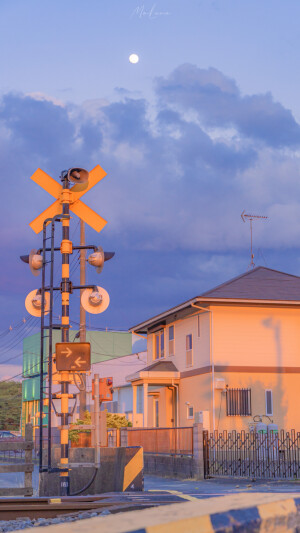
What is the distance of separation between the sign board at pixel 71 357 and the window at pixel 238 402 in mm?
18461

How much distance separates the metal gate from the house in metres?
8.48

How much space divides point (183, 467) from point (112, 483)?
8.15 meters

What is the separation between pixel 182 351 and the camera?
114ft

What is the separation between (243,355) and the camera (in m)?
31.7

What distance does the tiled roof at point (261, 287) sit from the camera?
31.8 m

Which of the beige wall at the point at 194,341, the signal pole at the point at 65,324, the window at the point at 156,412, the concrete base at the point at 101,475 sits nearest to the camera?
the signal pole at the point at 65,324

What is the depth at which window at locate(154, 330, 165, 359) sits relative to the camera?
38.1 m

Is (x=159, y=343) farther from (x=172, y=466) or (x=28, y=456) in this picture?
(x=28, y=456)

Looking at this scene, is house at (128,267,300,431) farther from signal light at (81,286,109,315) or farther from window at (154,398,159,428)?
signal light at (81,286,109,315)

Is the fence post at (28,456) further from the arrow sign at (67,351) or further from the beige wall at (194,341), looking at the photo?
the beige wall at (194,341)

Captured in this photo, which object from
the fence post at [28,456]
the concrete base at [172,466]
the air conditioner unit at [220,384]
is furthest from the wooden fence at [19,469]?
the air conditioner unit at [220,384]

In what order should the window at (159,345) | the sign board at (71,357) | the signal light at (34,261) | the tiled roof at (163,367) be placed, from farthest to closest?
1. the window at (159,345)
2. the tiled roof at (163,367)
3. the signal light at (34,261)
4. the sign board at (71,357)

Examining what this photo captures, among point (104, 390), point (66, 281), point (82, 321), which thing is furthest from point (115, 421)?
point (66, 281)

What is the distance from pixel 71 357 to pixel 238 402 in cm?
1871
